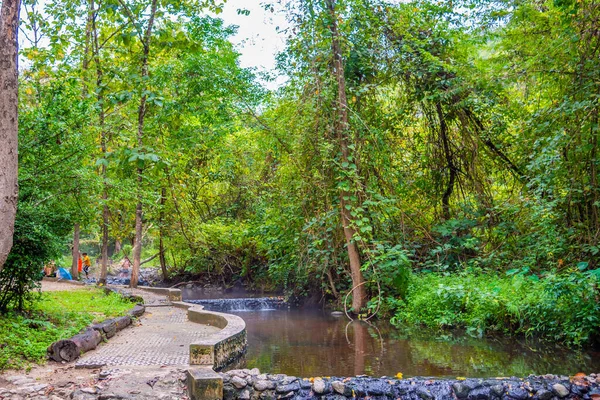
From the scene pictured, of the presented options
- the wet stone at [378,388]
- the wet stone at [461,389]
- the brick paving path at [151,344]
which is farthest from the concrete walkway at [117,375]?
the wet stone at [461,389]

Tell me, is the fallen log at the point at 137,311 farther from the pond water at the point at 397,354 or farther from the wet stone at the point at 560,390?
the wet stone at the point at 560,390

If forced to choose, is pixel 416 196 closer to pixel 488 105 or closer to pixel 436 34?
pixel 488 105

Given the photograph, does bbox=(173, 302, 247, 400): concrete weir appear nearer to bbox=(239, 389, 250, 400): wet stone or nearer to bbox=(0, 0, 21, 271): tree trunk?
bbox=(239, 389, 250, 400): wet stone

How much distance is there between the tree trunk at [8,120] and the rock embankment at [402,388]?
3.26 meters

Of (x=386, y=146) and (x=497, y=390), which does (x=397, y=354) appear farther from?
(x=386, y=146)

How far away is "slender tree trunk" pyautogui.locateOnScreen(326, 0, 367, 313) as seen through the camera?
45.1 ft

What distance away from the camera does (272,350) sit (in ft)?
32.0

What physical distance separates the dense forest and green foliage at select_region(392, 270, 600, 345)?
0.14ft

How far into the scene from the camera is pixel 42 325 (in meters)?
8.68

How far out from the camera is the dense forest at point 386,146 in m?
9.55

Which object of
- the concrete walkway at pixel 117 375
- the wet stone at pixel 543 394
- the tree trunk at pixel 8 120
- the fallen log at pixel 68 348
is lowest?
the wet stone at pixel 543 394

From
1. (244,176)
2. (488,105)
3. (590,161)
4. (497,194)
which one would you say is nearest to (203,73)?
(244,176)

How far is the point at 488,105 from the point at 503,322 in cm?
649

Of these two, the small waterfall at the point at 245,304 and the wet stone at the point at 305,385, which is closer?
the wet stone at the point at 305,385
